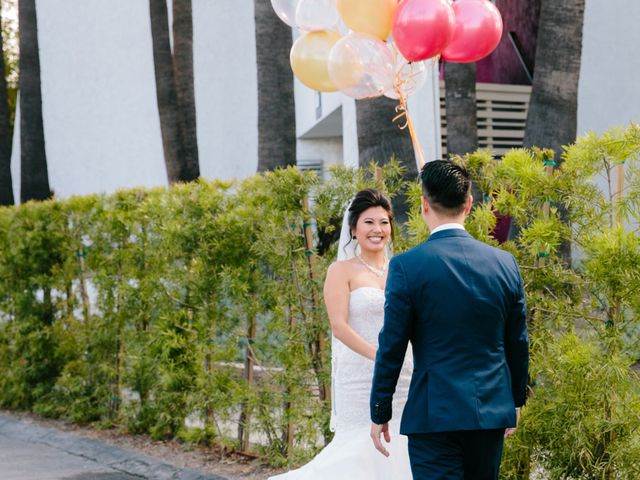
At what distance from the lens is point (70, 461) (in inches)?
322

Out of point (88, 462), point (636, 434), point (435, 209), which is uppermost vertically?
point (435, 209)

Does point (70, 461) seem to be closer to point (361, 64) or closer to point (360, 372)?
point (360, 372)

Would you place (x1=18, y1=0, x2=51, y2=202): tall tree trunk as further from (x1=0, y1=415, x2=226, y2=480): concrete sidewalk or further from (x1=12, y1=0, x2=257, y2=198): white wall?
(x1=12, y1=0, x2=257, y2=198): white wall

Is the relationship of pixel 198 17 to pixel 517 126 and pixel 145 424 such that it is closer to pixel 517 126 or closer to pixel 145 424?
pixel 517 126

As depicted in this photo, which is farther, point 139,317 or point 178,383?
point 139,317

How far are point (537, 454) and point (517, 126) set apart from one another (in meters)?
11.3

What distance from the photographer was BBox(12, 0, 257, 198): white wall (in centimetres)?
2550

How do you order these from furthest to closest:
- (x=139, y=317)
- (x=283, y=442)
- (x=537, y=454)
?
1. (x=139, y=317)
2. (x=283, y=442)
3. (x=537, y=454)

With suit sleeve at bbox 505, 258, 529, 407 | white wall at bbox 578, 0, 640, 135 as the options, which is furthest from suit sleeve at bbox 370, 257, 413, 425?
white wall at bbox 578, 0, 640, 135

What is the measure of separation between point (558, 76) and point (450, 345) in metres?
5.24

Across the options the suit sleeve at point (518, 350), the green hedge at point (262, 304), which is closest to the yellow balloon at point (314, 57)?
the green hedge at point (262, 304)

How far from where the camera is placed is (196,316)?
311 inches

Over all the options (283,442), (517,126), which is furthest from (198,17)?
(283,442)

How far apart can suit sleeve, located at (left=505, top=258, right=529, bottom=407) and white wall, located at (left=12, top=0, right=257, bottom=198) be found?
21.2m
